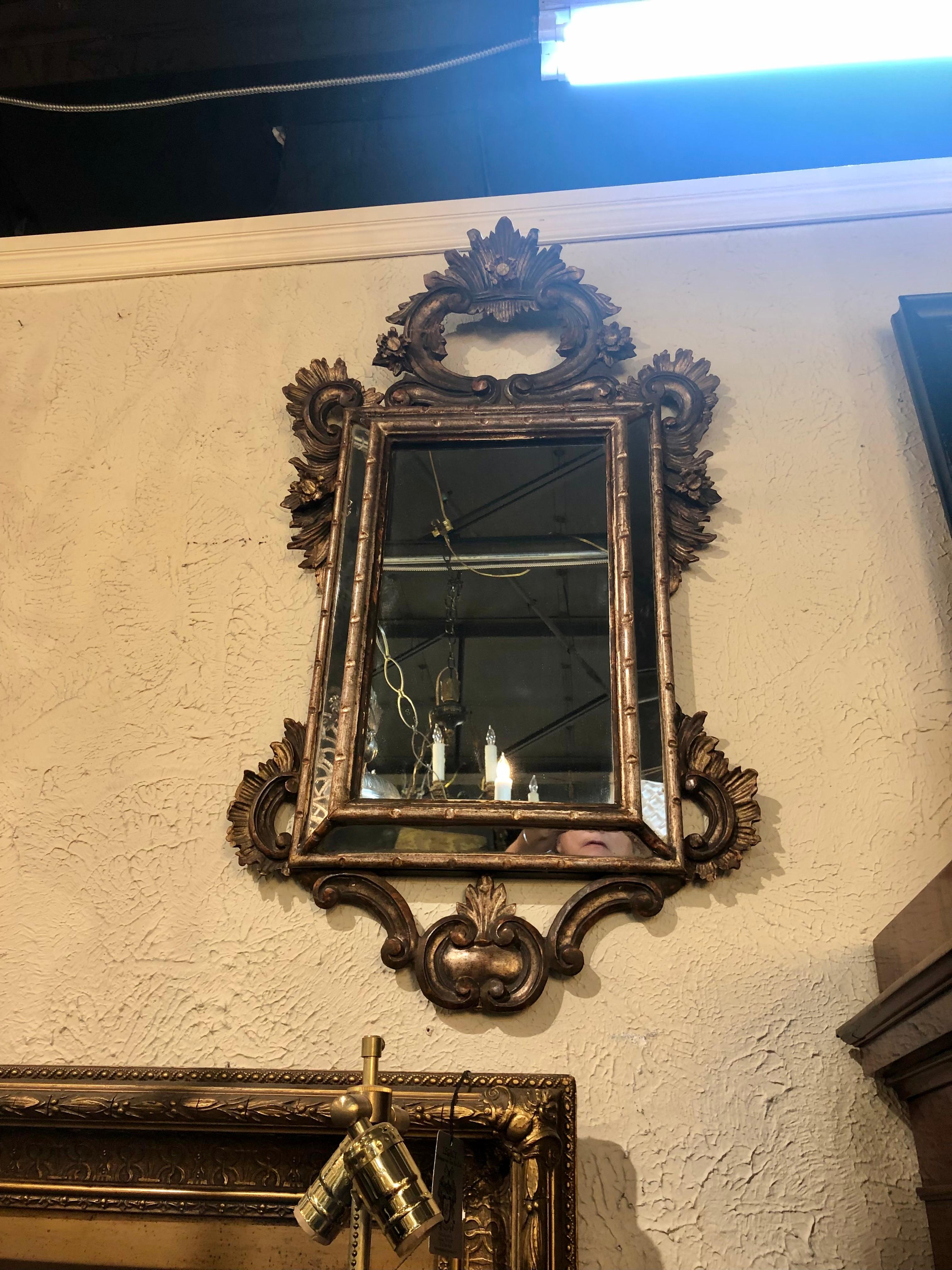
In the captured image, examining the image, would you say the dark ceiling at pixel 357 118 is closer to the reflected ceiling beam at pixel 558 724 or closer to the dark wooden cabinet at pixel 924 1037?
the reflected ceiling beam at pixel 558 724

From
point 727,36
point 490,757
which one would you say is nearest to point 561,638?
point 490,757

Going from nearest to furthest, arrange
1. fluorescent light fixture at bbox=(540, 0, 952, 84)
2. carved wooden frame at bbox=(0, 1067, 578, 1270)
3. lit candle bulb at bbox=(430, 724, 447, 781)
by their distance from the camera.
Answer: carved wooden frame at bbox=(0, 1067, 578, 1270), lit candle bulb at bbox=(430, 724, 447, 781), fluorescent light fixture at bbox=(540, 0, 952, 84)

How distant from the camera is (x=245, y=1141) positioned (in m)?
0.93

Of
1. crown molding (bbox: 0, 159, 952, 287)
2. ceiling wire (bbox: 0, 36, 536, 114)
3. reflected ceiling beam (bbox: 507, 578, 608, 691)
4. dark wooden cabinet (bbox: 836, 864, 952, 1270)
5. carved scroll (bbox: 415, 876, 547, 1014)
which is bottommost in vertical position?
dark wooden cabinet (bbox: 836, 864, 952, 1270)

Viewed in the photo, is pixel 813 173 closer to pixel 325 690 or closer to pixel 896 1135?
pixel 325 690

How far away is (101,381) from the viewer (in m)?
1.51

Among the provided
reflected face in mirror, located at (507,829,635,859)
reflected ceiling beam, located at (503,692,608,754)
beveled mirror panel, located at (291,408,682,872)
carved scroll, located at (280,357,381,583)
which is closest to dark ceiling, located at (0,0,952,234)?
carved scroll, located at (280,357,381,583)

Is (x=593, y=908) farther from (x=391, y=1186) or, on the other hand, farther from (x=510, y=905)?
(x=391, y=1186)

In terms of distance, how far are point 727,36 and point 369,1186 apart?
A: 1.53m

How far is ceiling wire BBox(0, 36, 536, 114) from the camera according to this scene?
1.65 metres

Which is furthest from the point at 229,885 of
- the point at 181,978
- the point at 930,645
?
the point at 930,645

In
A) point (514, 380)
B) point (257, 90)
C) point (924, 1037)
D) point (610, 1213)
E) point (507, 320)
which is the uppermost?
point (257, 90)

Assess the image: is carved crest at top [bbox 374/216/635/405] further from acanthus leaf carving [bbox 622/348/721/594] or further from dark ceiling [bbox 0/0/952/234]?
dark ceiling [bbox 0/0/952/234]

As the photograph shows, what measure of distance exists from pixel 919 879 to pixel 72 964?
3.18 ft
